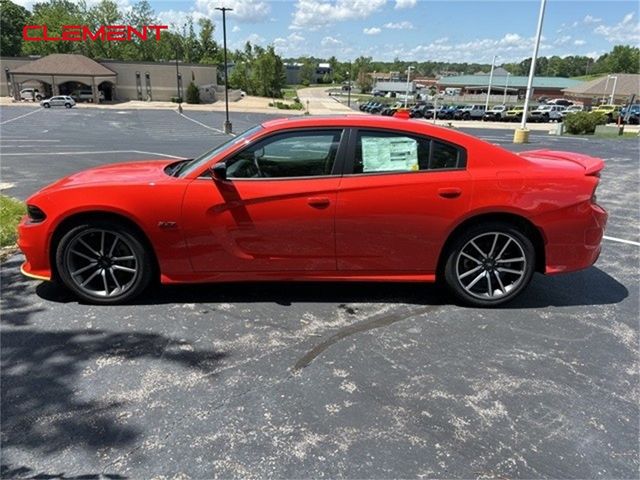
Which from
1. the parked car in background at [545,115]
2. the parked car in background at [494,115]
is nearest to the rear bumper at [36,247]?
the parked car in background at [494,115]

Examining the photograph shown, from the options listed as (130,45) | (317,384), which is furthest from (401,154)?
(130,45)

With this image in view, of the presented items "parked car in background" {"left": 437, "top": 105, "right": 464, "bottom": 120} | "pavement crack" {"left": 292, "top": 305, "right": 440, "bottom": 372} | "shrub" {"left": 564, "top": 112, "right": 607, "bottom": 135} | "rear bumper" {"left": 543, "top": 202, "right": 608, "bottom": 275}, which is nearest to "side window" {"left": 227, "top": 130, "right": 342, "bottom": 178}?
"pavement crack" {"left": 292, "top": 305, "right": 440, "bottom": 372}

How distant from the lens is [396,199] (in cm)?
376

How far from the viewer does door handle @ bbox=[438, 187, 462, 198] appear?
378 centimetres

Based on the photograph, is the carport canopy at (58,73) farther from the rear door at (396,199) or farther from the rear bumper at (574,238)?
the rear bumper at (574,238)

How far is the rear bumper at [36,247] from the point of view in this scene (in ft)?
12.4

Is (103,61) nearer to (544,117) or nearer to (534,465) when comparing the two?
(544,117)

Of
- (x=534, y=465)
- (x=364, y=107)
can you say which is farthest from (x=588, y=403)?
(x=364, y=107)

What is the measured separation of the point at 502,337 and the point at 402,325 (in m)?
0.74

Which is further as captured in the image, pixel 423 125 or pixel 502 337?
pixel 423 125

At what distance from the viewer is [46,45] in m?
85.1

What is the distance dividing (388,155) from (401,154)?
0.35 ft

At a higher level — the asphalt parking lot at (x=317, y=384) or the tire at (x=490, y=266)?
the tire at (x=490, y=266)

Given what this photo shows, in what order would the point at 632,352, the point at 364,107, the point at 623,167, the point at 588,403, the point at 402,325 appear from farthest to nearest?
1. the point at 364,107
2. the point at 623,167
3. the point at 402,325
4. the point at 632,352
5. the point at 588,403
